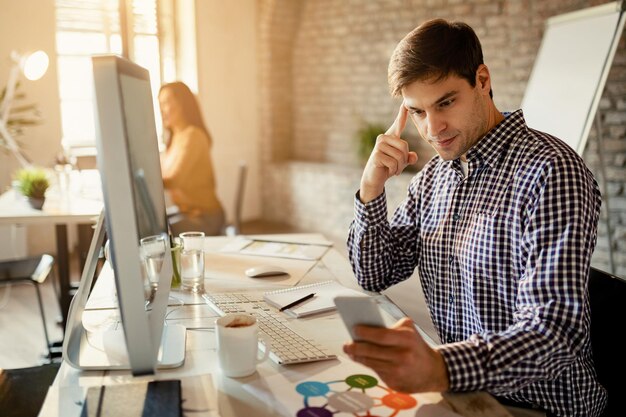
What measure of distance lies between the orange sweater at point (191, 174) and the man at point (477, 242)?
78.2 inches

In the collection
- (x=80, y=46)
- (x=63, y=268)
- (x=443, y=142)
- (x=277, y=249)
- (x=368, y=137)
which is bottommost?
(x=63, y=268)

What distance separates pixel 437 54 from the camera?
4.09ft

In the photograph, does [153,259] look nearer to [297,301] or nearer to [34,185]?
[297,301]

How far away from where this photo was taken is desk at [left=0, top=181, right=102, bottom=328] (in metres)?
2.59

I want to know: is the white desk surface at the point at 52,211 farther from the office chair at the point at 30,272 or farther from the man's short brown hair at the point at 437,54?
the man's short brown hair at the point at 437,54

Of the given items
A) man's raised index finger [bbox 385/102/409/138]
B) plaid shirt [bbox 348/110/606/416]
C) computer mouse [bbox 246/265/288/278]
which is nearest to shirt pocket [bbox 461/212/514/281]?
plaid shirt [bbox 348/110/606/416]

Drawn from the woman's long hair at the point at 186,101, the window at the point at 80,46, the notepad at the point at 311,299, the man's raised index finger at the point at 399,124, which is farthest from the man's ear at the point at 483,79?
the window at the point at 80,46

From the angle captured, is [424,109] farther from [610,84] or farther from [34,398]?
[610,84]

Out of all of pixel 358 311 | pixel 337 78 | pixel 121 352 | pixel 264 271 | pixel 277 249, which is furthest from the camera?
pixel 337 78

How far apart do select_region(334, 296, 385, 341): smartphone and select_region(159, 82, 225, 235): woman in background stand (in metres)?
2.58

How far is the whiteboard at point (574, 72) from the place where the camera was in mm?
2893

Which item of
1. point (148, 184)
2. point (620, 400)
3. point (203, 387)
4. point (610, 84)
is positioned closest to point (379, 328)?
point (203, 387)

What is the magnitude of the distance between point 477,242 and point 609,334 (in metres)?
0.33

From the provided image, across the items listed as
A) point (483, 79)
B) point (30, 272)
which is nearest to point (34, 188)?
point (30, 272)
